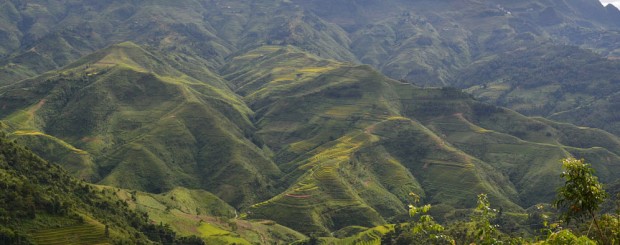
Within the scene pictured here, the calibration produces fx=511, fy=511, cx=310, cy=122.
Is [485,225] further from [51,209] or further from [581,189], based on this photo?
[51,209]

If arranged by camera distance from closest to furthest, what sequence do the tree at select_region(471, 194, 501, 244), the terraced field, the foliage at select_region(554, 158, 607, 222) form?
the tree at select_region(471, 194, 501, 244) → the foliage at select_region(554, 158, 607, 222) → the terraced field

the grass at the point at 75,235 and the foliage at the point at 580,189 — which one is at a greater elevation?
the foliage at the point at 580,189

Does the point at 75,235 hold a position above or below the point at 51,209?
below

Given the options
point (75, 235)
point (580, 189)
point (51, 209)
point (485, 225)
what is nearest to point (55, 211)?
point (51, 209)

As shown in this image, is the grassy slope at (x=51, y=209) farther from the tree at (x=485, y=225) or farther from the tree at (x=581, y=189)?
the tree at (x=581, y=189)

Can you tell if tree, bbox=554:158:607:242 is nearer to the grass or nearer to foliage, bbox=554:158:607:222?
foliage, bbox=554:158:607:222

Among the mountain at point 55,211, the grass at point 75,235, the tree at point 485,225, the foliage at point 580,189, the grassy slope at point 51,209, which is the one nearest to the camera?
the tree at point 485,225

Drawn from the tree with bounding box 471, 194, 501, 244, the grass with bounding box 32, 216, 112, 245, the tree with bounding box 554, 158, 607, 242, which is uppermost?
the tree with bounding box 554, 158, 607, 242

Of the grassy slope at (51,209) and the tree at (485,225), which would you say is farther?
the grassy slope at (51,209)

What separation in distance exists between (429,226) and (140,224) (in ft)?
471

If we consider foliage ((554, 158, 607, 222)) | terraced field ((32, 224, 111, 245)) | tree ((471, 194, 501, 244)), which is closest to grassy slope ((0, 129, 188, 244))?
terraced field ((32, 224, 111, 245))

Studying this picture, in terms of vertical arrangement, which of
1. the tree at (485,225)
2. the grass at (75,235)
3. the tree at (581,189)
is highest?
the tree at (581,189)

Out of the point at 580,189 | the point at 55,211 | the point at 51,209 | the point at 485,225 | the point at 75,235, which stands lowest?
the point at 75,235

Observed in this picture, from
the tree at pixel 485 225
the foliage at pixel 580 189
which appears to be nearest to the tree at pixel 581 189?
the foliage at pixel 580 189
